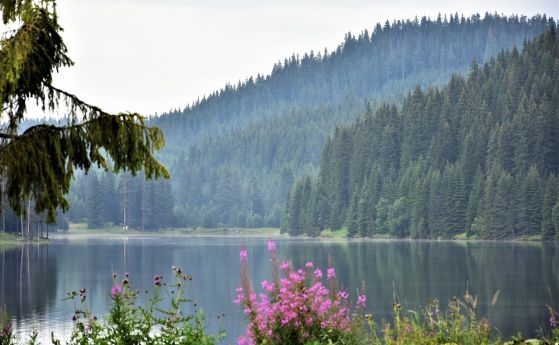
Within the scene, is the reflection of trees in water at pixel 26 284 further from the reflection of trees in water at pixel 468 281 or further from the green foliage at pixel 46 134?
the green foliage at pixel 46 134

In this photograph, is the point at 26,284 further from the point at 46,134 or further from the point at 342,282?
the point at 46,134

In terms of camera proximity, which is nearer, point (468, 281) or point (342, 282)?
point (342, 282)

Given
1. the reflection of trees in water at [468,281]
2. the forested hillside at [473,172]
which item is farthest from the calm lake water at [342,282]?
the forested hillside at [473,172]

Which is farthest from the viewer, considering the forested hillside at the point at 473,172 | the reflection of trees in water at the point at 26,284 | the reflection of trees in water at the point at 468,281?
the forested hillside at the point at 473,172

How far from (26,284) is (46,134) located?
4906 centimetres

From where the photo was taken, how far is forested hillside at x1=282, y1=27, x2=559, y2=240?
145750mm

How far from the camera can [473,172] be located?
551 feet

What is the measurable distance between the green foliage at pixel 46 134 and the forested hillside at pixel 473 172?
4937 inches

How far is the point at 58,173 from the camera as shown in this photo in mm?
14172

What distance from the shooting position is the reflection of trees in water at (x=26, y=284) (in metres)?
46.5

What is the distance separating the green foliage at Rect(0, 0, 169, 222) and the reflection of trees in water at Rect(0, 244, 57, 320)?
1133 inches

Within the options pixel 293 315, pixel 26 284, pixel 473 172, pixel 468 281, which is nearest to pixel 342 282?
pixel 468 281

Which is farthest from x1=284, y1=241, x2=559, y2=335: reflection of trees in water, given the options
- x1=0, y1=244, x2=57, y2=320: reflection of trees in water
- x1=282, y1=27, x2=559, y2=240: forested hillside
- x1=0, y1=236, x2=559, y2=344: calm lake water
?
x1=282, y1=27, x2=559, y2=240: forested hillside

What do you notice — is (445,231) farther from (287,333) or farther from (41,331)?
(287,333)
